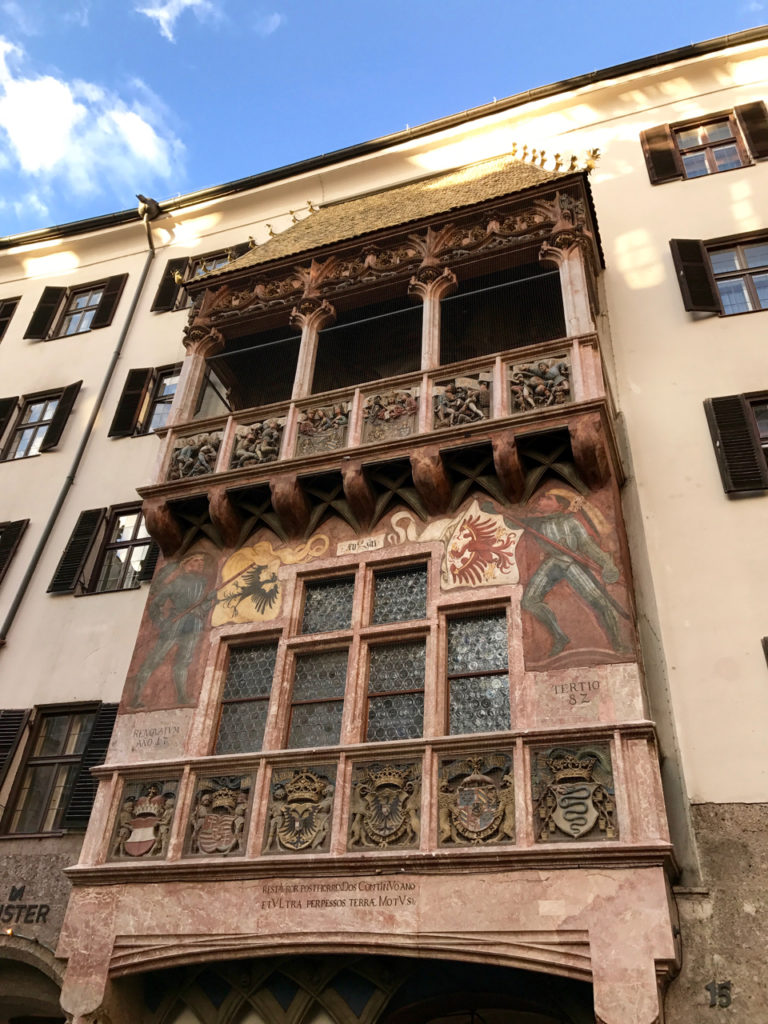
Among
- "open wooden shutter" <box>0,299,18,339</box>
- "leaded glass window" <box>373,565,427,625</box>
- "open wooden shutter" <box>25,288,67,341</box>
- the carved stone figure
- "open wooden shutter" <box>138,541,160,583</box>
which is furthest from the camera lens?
"open wooden shutter" <box>0,299,18,339</box>

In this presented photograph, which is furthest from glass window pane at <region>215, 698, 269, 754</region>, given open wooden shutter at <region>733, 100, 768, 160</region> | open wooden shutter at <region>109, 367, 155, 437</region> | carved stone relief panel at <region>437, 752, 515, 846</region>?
open wooden shutter at <region>733, 100, 768, 160</region>

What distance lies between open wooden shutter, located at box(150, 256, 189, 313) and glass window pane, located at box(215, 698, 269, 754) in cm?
996

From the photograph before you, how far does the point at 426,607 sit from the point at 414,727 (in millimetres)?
1329

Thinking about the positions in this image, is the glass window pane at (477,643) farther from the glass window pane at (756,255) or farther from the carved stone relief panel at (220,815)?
the glass window pane at (756,255)

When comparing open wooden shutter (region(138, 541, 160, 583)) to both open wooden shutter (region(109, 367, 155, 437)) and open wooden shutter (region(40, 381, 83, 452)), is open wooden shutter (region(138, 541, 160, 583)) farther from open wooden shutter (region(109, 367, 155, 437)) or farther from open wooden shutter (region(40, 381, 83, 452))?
open wooden shutter (region(40, 381, 83, 452))

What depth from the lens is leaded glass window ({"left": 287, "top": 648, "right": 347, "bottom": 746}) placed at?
29.1 feet

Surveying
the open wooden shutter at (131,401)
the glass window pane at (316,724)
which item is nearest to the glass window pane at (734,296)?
the glass window pane at (316,724)

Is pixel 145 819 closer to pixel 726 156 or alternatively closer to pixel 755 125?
pixel 726 156

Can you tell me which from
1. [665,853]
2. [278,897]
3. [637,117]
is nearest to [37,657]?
[278,897]

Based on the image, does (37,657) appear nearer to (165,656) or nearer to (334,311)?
(165,656)

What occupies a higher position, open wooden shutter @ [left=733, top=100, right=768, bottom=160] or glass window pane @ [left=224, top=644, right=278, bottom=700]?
open wooden shutter @ [left=733, top=100, right=768, bottom=160]

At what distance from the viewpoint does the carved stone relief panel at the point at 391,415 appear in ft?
34.1

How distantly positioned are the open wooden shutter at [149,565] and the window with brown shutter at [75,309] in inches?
250

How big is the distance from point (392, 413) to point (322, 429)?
36.5 inches
